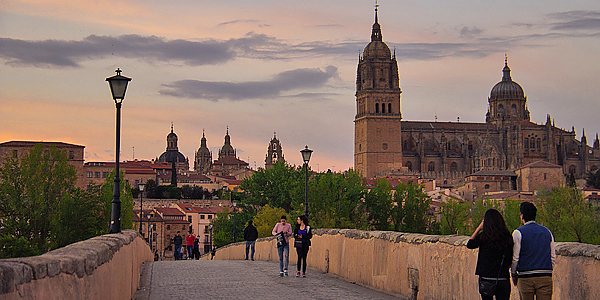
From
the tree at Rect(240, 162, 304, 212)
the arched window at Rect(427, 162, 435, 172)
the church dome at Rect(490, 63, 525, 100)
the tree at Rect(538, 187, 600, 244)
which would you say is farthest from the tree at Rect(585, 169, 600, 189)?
the tree at Rect(240, 162, 304, 212)

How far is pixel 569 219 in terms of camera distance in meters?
60.8

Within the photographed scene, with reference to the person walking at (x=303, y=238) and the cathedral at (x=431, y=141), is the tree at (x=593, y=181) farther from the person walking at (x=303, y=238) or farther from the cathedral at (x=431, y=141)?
the person walking at (x=303, y=238)

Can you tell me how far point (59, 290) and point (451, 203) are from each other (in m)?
68.6

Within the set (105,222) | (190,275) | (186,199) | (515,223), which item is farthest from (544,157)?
(190,275)

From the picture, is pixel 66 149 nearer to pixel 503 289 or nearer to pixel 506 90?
pixel 506 90

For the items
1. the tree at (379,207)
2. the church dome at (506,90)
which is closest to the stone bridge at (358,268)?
the tree at (379,207)

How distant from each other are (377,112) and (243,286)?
4909 inches

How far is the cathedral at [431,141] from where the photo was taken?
134 m

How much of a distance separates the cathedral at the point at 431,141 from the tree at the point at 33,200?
75393 mm

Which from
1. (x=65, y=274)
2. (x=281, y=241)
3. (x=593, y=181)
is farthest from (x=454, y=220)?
(x=593, y=181)

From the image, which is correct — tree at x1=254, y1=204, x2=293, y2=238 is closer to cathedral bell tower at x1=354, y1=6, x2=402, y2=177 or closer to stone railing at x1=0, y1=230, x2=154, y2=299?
stone railing at x1=0, y1=230, x2=154, y2=299

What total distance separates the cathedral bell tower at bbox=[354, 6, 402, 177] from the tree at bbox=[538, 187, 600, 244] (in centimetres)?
6146

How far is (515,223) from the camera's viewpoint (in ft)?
223

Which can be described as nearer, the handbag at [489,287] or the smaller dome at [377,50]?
the handbag at [489,287]
